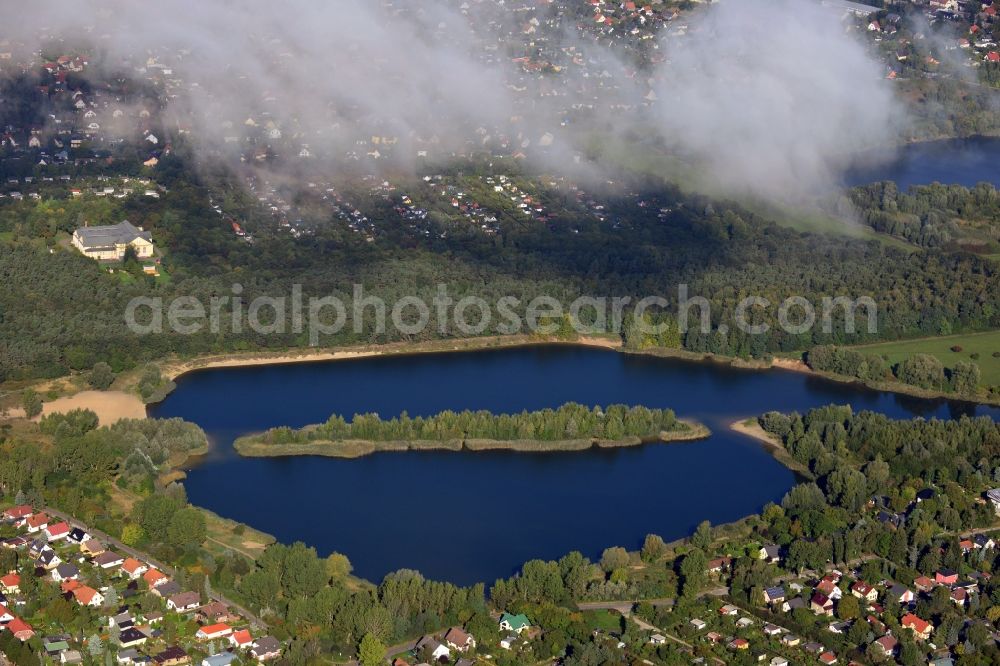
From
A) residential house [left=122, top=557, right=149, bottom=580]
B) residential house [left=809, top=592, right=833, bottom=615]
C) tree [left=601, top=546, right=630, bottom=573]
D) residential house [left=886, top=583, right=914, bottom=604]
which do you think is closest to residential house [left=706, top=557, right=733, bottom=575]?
tree [left=601, top=546, right=630, bottom=573]

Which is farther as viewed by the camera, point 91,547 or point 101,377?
point 101,377

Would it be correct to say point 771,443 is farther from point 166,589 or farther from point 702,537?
point 166,589

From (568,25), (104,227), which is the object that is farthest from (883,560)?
(568,25)

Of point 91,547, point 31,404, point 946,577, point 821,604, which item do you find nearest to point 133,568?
point 91,547

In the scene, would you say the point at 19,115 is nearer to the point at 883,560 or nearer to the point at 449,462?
the point at 449,462

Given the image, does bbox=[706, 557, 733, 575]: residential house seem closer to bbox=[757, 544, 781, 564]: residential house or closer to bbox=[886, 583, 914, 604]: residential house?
bbox=[757, 544, 781, 564]: residential house

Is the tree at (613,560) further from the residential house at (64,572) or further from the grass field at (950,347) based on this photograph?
the grass field at (950,347)

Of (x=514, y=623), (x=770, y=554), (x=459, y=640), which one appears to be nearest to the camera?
(x=459, y=640)
